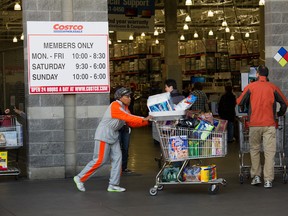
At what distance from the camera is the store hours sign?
1277 centimetres

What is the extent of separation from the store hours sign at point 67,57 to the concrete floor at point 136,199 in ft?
5.70

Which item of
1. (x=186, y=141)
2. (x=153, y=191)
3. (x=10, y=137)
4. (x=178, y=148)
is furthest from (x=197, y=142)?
(x=10, y=137)

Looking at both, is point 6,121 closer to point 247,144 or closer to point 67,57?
point 67,57

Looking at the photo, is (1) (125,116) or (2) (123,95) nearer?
(1) (125,116)

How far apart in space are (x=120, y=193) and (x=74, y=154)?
2.22 meters

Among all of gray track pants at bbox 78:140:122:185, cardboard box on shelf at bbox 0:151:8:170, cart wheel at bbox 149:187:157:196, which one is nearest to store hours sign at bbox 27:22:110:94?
cardboard box on shelf at bbox 0:151:8:170

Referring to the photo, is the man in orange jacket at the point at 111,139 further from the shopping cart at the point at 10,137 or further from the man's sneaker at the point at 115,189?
the shopping cart at the point at 10,137

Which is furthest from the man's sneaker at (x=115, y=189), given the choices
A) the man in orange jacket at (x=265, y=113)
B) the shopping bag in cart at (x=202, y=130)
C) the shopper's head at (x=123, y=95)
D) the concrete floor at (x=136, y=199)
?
the man in orange jacket at (x=265, y=113)

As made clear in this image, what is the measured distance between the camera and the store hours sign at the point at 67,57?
41.9 ft

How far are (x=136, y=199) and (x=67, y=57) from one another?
137 inches

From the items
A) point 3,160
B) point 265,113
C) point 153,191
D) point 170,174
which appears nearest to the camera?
point 153,191

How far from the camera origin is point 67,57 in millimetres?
12945

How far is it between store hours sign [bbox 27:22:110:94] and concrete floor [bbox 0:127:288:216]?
174cm

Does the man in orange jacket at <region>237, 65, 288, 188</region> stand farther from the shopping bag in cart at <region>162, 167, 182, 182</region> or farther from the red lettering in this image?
the red lettering
